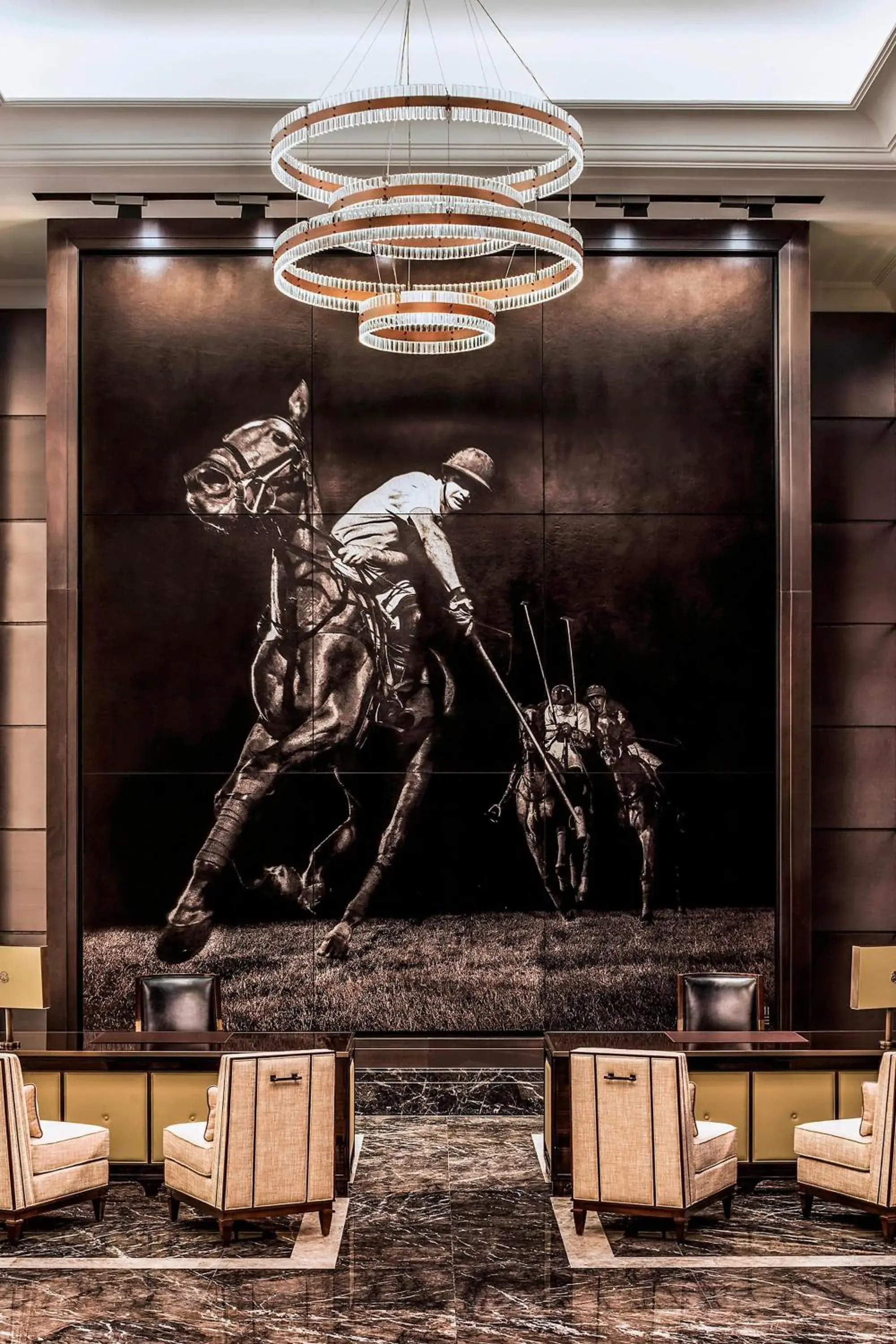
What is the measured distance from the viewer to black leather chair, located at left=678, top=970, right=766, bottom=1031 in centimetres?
686

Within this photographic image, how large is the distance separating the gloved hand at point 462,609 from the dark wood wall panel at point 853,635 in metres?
2.78

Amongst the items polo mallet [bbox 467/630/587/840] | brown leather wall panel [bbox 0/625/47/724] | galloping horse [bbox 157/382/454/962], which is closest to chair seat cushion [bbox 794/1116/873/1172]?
polo mallet [bbox 467/630/587/840]

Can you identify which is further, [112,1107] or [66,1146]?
[112,1107]

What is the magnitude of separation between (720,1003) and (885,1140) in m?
1.68

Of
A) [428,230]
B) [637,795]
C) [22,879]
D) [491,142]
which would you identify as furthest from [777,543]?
[22,879]

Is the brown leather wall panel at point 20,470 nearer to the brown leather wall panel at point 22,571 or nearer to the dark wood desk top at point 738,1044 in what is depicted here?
the brown leather wall panel at point 22,571

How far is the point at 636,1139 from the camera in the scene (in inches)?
206

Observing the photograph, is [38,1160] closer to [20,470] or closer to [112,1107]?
[112,1107]

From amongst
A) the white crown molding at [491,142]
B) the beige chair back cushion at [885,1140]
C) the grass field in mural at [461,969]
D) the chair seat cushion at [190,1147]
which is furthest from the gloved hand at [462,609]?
the beige chair back cushion at [885,1140]

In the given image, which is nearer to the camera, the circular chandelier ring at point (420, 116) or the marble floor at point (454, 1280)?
the marble floor at point (454, 1280)

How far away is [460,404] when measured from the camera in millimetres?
7996

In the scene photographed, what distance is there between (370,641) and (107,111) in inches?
139

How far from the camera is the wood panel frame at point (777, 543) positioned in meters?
7.76

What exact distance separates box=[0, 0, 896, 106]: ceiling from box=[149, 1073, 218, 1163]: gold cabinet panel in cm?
547
